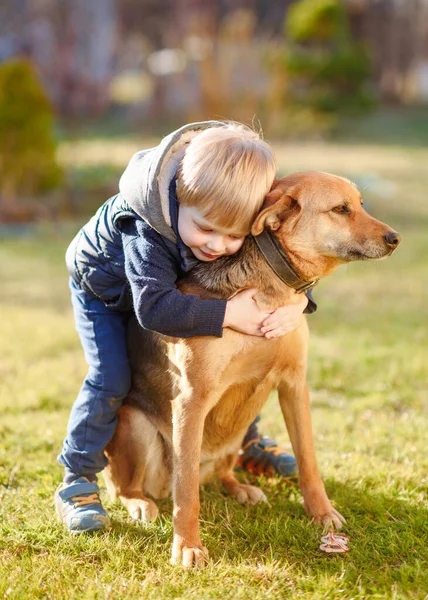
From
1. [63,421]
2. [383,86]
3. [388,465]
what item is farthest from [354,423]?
[383,86]

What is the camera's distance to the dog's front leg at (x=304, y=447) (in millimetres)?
3367

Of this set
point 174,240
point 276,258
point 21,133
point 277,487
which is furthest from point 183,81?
point 276,258

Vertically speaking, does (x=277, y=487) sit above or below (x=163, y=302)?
below

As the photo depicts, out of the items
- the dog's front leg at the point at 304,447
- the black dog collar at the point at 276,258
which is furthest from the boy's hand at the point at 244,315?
the dog's front leg at the point at 304,447

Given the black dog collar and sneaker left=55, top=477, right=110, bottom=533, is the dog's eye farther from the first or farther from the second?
sneaker left=55, top=477, right=110, bottom=533

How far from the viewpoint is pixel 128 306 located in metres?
3.58

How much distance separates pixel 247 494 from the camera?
3633mm

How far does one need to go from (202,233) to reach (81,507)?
1318mm

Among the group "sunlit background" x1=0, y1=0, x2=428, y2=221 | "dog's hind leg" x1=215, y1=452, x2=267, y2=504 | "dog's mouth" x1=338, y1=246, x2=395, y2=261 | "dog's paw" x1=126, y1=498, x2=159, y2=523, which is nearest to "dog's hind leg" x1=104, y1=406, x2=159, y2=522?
"dog's paw" x1=126, y1=498, x2=159, y2=523

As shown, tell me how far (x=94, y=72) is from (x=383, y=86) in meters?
9.86

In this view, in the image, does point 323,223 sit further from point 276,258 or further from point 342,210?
point 276,258

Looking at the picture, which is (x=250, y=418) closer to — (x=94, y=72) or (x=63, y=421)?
(x=63, y=421)

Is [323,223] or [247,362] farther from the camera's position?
[247,362]

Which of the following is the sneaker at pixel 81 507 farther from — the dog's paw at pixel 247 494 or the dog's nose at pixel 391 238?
the dog's nose at pixel 391 238
